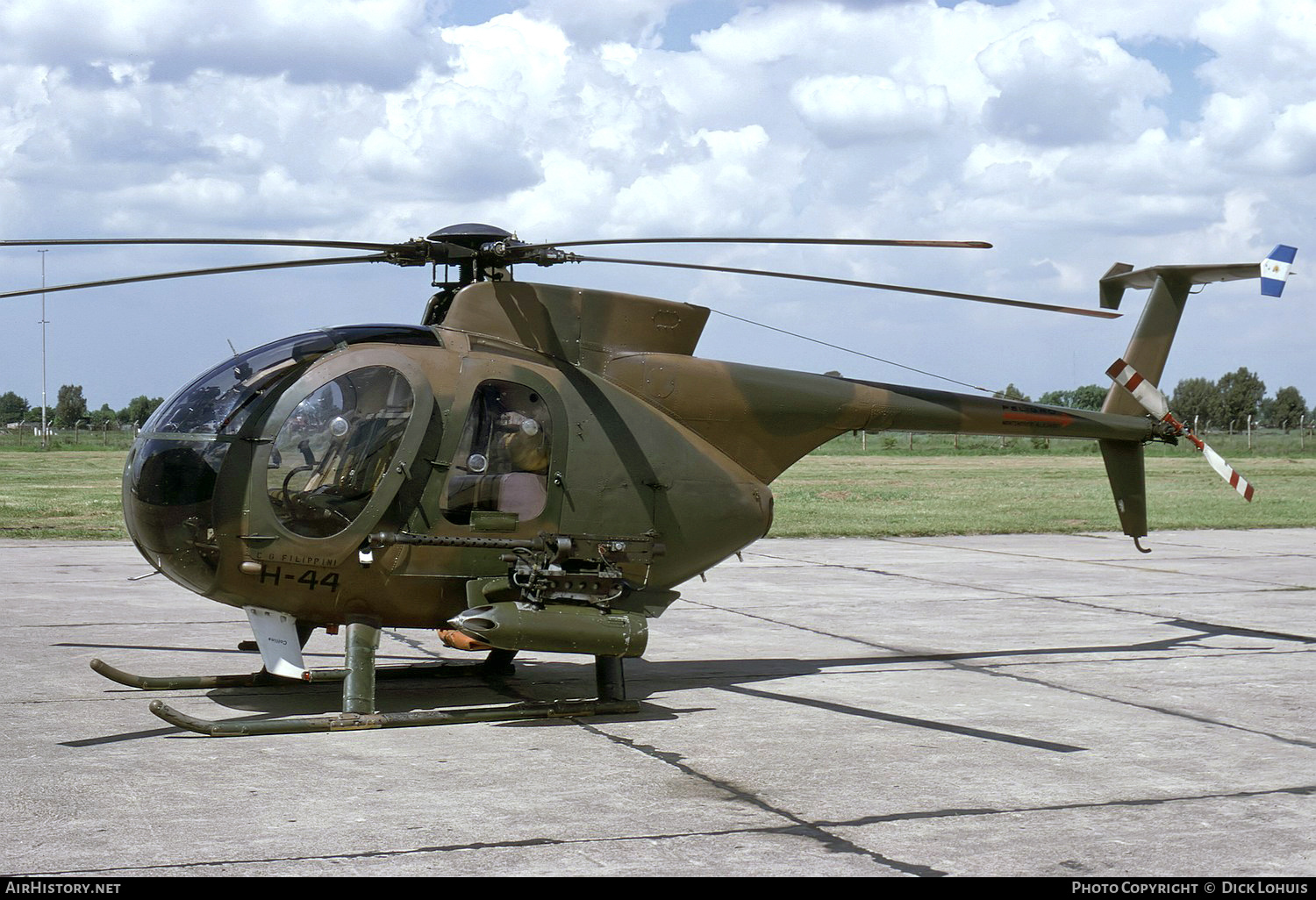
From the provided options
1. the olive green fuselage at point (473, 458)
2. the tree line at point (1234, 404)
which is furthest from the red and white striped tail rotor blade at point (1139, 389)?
the tree line at point (1234, 404)

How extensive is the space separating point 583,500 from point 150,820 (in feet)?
11.4

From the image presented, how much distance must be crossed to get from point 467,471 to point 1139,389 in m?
6.00

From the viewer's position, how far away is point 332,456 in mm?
7828

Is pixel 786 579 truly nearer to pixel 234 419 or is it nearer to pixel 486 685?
pixel 486 685

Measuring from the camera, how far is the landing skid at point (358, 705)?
7.45 metres

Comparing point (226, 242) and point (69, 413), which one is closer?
point (226, 242)

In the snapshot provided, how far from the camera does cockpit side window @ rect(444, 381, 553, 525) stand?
814 centimetres

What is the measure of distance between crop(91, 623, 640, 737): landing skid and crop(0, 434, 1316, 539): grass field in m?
13.4

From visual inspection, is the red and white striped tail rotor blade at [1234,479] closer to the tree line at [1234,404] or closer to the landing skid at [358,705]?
the landing skid at [358,705]

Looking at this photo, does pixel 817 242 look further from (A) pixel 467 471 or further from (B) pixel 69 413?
(B) pixel 69 413

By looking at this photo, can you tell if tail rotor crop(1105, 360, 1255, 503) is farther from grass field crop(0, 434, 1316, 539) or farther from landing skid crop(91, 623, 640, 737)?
grass field crop(0, 434, 1316, 539)

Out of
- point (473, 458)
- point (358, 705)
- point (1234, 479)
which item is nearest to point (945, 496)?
point (1234, 479)

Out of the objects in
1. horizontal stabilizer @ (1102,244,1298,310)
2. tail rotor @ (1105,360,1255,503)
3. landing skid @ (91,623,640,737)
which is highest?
horizontal stabilizer @ (1102,244,1298,310)

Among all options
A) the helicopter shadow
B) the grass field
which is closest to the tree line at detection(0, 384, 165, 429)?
the grass field
